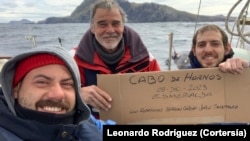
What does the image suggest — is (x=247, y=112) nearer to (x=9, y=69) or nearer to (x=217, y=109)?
(x=217, y=109)

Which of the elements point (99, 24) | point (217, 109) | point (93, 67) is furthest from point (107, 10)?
point (217, 109)

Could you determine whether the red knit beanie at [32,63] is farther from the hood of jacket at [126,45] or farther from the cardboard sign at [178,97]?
the hood of jacket at [126,45]

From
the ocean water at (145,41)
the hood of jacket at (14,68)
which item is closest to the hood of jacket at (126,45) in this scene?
the ocean water at (145,41)

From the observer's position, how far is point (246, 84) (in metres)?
2.14

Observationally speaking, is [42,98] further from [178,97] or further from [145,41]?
[145,41]

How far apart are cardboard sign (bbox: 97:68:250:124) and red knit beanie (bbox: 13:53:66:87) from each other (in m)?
0.56

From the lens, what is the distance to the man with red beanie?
1.56 metres

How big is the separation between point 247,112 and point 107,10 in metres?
1.19

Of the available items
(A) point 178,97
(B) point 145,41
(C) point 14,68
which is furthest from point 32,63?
(B) point 145,41

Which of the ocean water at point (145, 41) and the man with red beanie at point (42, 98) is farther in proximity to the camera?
the ocean water at point (145, 41)

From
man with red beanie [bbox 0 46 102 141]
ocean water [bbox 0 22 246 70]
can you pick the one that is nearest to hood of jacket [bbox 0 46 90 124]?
man with red beanie [bbox 0 46 102 141]

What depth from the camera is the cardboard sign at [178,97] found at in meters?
2.15

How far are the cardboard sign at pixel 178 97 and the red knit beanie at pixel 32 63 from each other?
563 mm

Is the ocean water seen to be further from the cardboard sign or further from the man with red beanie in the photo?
the cardboard sign
